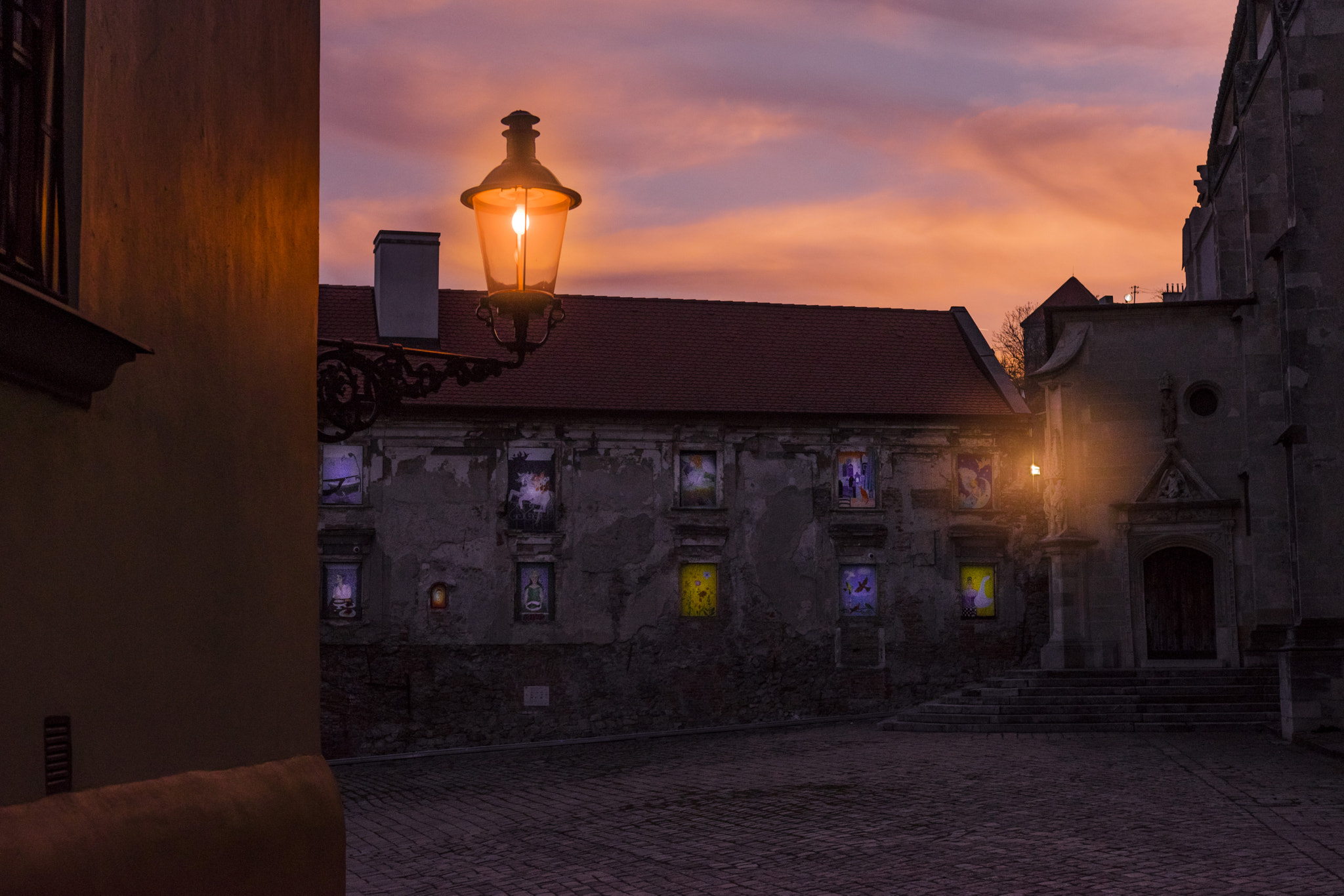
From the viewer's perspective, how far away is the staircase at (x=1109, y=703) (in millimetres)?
24312

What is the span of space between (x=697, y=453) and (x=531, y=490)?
12.3ft

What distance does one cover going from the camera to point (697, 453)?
31391 millimetres

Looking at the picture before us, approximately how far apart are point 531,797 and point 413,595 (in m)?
12.6

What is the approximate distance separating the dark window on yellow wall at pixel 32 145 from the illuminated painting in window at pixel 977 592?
28783mm

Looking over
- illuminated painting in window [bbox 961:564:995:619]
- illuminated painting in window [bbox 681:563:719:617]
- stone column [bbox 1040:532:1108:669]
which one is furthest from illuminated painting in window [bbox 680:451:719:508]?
stone column [bbox 1040:532:1108:669]

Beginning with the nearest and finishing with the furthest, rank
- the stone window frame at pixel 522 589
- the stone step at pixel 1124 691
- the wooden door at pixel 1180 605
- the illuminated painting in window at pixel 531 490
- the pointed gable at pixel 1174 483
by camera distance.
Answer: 1. the stone step at pixel 1124 691
2. the pointed gable at pixel 1174 483
3. the wooden door at pixel 1180 605
4. the stone window frame at pixel 522 589
5. the illuminated painting in window at pixel 531 490

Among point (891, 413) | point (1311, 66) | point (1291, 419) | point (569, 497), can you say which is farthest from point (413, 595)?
point (1311, 66)

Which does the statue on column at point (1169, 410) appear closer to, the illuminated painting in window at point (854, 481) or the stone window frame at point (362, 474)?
the illuminated painting in window at point (854, 481)

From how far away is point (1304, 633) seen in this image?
21.1m

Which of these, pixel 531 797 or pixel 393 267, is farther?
pixel 393 267

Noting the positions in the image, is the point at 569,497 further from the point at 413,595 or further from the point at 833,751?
the point at 833,751

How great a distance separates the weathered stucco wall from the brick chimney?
84.1ft

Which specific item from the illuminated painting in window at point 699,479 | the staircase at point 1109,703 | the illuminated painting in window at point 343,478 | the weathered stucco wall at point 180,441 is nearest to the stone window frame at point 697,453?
the illuminated painting in window at point 699,479

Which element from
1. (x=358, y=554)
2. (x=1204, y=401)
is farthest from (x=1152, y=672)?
(x=358, y=554)
